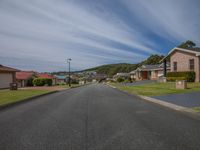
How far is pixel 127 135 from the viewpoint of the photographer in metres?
6.05

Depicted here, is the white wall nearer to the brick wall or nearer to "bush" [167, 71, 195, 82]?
"bush" [167, 71, 195, 82]

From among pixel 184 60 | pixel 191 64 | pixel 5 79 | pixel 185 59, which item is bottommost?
pixel 5 79

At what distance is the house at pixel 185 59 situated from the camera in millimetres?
31411

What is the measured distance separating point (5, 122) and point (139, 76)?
6353cm

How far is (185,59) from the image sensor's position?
34.0 metres

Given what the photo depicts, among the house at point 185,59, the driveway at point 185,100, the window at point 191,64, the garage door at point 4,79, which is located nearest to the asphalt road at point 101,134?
the driveway at point 185,100

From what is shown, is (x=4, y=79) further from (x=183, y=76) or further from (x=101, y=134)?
(x=101, y=134)

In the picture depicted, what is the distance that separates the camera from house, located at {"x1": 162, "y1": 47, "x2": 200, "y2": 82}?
31411 millimetres

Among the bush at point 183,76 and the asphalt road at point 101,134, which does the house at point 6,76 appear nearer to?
the bush at point 183,76

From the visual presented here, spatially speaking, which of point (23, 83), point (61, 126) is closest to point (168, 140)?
point (61, 126)

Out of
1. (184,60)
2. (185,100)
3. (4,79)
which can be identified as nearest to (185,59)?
(184,60)

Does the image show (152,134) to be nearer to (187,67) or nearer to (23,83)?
(187,67)

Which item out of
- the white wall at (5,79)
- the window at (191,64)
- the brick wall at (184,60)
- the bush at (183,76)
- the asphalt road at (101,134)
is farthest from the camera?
the white wall at (5,79)

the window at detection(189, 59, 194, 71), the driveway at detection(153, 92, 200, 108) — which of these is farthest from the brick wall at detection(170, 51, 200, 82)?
the driveway at detection(153, 92, 200, 108)
